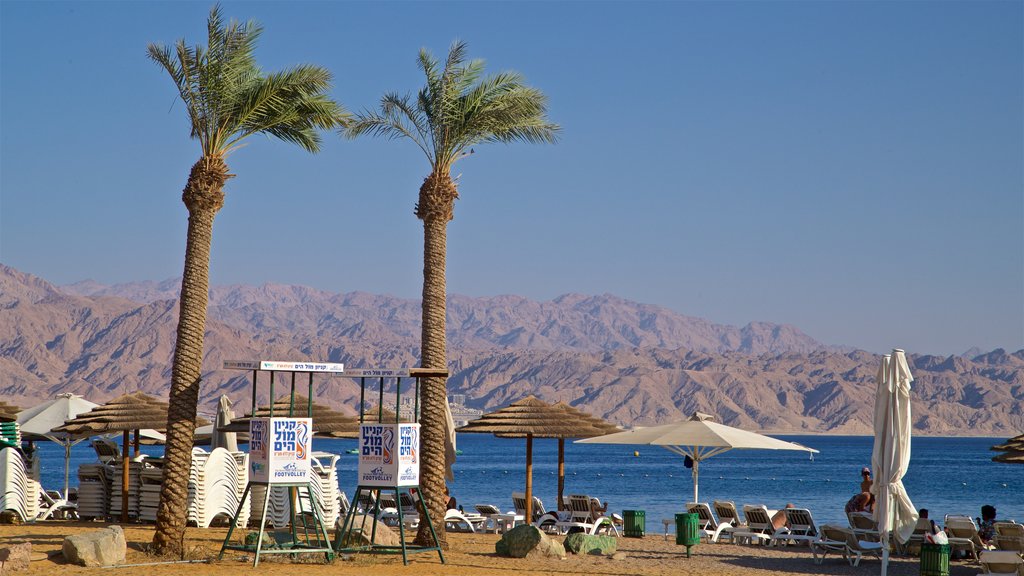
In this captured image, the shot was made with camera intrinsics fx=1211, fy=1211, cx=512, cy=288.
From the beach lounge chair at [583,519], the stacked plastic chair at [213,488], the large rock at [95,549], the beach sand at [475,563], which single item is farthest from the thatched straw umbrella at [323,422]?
the large rock at [95,549]

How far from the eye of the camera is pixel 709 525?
752 inches

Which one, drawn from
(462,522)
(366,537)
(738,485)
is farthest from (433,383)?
(738,485)

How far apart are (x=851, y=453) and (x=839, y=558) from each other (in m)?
128

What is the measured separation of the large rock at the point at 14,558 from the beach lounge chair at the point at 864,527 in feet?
31.3

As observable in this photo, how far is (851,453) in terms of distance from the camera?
452 feet

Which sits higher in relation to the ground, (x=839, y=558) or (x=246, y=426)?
(x=246, y=426)

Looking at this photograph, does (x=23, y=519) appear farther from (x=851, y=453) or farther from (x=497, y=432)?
(x=851, y=453)

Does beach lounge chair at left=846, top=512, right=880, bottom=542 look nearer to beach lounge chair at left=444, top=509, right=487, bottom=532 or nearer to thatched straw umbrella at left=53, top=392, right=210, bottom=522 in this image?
beach lounge chair at left=444, top=509, right=487, bottom=532

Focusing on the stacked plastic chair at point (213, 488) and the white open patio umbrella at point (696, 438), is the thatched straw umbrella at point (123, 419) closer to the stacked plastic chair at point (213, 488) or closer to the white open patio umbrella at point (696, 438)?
the stacked plastic chair at point (213, 488)

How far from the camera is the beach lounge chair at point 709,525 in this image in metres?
18.4

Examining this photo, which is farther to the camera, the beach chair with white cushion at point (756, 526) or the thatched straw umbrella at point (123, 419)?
the thatched straw umbrella at point (123, 419)

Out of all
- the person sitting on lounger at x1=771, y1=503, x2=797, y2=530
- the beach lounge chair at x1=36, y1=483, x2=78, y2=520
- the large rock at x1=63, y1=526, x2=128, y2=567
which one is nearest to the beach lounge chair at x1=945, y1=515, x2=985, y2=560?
the person sitting on lounger at x1=771, y1=503, x2=797, y2=530

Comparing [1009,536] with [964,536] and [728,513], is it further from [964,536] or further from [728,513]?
[728,513]

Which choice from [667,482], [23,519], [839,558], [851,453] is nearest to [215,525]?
[23,519]
